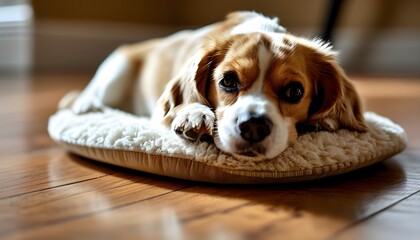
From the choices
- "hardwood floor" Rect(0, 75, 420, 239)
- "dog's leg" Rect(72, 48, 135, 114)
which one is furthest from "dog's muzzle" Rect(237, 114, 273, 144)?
"dog's leg" Rect(72, 48, 135, 114)

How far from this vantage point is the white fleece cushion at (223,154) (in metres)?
1.32

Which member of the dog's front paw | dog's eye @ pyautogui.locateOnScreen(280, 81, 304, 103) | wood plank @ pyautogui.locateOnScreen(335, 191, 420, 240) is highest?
dog's eye @ pyautogui.locateOnScreen(280, 81, 304, 103)

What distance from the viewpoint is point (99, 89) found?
222 centimetres

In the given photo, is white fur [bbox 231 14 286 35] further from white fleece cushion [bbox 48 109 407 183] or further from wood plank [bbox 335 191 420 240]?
wood plank [bbox 335 191 420 240]

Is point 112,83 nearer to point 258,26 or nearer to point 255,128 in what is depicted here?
point 258,26

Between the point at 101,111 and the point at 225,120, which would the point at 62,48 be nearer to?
the point at 101,111

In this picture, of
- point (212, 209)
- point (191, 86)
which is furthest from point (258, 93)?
point (212, 209)

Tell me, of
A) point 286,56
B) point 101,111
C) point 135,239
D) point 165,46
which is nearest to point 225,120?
point 286,56

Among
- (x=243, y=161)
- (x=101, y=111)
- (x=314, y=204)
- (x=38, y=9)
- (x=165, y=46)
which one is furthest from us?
(x=38, y=9)

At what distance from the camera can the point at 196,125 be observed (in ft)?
4.57

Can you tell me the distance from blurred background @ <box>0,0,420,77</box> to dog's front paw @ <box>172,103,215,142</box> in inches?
110

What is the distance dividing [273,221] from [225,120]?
0.34 meters

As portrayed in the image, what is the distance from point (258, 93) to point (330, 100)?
0.27m

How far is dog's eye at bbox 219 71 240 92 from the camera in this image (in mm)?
1434
